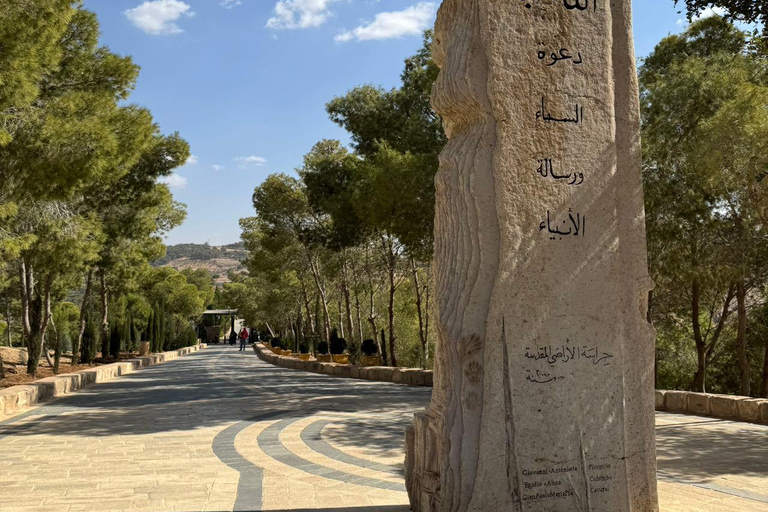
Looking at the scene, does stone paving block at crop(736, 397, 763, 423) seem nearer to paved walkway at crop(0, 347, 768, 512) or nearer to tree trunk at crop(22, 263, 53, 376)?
paved walkway at crop(0, 347, 768, 512)

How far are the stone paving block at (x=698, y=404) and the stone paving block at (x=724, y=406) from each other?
88mm

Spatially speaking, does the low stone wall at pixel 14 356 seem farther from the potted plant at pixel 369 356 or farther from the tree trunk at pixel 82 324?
the potted plant at pixel 369 356

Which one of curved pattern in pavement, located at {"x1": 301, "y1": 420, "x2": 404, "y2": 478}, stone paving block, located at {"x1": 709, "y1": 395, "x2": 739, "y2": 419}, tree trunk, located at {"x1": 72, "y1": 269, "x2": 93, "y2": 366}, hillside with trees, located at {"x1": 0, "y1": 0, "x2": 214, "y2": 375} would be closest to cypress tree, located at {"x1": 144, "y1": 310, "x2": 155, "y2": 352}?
hillside with trees, located at {"x1": 0, "y1": 0, "x2": 214, "y2": 375}

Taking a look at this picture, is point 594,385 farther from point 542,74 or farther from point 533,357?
point 542,74

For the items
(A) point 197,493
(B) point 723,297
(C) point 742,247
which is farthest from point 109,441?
(B) point 723,297

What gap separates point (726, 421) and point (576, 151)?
674 cm

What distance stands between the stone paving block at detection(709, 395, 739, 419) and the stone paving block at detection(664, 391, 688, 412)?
471 mm

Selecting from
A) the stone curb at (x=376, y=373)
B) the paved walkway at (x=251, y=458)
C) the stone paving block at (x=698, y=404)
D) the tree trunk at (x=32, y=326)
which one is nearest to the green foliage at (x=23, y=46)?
the paved walkway at (x=251, y=458)

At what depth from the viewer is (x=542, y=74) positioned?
4336 mm

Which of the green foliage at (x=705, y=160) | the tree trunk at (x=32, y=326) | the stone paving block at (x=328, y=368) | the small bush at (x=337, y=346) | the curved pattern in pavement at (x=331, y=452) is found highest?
the green foliage at (x=705, y=160)

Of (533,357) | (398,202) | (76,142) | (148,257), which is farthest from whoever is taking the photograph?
(148,257)

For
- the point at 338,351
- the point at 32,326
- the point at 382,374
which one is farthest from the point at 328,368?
the point at 32,326

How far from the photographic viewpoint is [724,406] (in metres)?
9.59

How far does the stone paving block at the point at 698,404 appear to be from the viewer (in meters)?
9.92
